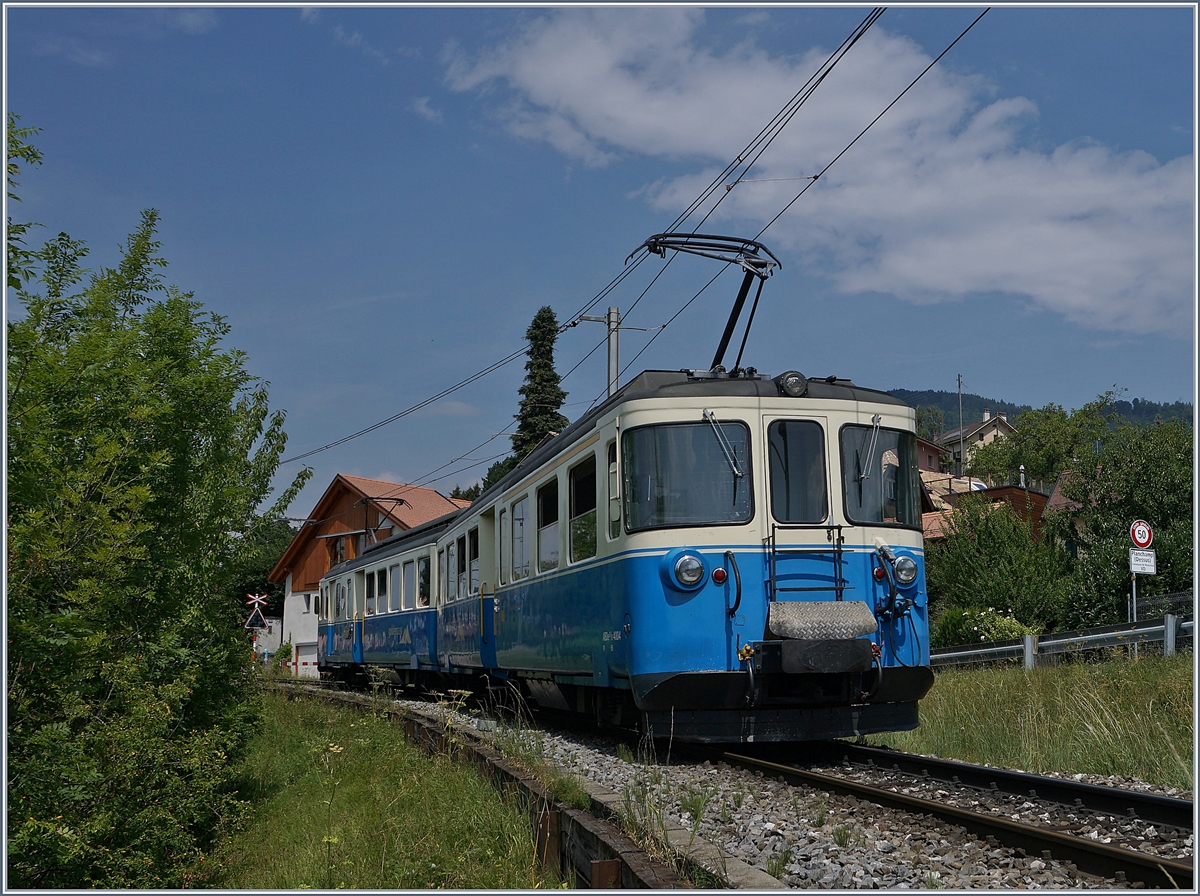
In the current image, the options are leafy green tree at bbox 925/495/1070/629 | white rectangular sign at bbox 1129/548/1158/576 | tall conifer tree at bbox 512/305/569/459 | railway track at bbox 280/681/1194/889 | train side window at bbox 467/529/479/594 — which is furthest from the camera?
tall conifer tree at bbox 512/305/569/459

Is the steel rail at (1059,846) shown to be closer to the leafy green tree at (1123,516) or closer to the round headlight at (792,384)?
the round headlight at (792,384)

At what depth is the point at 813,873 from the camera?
5.00m

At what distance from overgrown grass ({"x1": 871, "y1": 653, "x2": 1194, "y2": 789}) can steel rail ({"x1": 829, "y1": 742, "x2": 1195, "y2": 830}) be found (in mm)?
925

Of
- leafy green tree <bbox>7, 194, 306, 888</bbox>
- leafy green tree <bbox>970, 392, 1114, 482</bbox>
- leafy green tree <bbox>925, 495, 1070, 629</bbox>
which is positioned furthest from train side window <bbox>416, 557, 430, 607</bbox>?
leafy green tree <bbox>970, 392, 1114, 482</bbox>

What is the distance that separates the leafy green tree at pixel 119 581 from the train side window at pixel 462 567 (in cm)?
333

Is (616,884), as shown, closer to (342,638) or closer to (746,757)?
(746,757)

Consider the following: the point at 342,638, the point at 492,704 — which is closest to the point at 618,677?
the point at 492,704

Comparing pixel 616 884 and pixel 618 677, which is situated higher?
pixel 618 677

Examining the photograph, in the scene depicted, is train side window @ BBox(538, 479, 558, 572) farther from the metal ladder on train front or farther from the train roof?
the metal ladder on train front

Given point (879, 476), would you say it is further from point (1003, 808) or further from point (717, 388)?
point (1003, 808)

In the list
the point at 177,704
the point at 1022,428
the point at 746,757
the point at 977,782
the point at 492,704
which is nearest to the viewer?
the point at 977,782

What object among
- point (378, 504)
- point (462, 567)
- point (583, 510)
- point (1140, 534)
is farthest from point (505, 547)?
point (378, 504)

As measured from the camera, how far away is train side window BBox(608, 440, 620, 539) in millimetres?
8992

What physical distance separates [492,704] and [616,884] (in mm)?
10353
